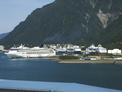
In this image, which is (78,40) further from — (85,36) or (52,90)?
(52,90)

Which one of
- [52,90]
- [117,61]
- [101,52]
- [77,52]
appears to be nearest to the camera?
[52,90]

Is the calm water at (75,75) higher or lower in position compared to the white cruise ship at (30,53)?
lower

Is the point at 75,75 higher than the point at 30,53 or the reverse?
the reverse

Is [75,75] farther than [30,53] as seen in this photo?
No

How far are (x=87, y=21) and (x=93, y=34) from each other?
371 inches

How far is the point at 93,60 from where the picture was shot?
9038 cm

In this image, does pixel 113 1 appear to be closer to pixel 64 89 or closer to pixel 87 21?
pixel 87 21

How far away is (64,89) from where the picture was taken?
736cm

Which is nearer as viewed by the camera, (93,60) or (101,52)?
(93,60)

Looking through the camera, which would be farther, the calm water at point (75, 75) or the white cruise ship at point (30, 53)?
the white cruise ship at point (30, 53)

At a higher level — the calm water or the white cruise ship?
the white cruise ship

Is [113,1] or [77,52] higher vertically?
[113,1]

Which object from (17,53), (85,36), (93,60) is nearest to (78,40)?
(85,36)

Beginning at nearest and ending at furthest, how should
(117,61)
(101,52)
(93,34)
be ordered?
(117,61) → (101,52) → (93,34)
